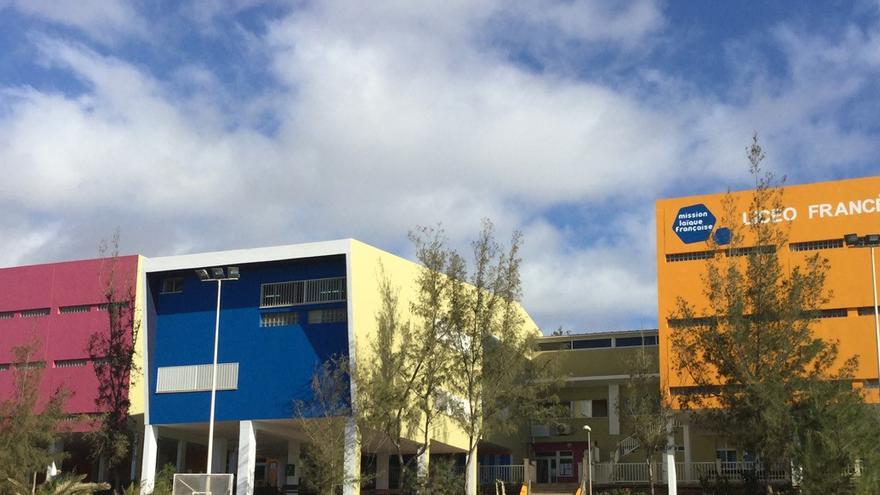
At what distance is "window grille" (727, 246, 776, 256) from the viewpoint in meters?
42.1

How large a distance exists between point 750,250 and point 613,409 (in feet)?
51.4

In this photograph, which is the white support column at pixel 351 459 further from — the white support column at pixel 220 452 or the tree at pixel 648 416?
the tree at pixel 648 416

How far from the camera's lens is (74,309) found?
54.1 m

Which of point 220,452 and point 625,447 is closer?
point 220,452

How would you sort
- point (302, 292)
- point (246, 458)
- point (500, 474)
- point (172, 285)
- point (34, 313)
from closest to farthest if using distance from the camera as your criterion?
point (246, 458) → point (302, 292) → point (172, 285) → point (500, 474) → point (34, 313)

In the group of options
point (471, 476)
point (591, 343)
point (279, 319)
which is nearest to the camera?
point (279, 319)

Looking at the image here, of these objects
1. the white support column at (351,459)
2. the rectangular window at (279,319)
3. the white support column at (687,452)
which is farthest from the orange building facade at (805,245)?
the rectangular window at (279,319)

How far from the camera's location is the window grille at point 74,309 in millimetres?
53844

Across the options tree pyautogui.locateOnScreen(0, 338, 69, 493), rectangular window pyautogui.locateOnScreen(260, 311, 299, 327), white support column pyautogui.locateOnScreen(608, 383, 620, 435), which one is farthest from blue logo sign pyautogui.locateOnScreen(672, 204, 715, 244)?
tree pyautogui.locateOnScreen(0, 338, 69, 493)

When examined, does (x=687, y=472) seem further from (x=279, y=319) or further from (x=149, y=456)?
(x=149, y=456)

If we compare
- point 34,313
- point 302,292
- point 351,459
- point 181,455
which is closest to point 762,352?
point 351,459

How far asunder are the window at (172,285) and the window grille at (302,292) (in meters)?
4.60

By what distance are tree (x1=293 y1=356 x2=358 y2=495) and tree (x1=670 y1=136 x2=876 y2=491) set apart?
→ 14.2 m

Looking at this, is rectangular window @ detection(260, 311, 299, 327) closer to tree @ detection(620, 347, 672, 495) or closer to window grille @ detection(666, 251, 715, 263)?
tree @ detection(620, 347, 672, 495)
